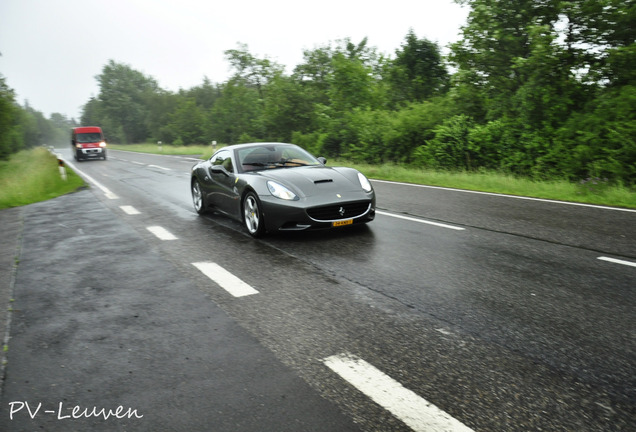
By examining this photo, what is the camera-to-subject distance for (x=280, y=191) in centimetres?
654

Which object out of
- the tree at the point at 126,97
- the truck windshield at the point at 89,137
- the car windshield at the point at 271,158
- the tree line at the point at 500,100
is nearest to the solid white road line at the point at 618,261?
the car windshield at the point at 271,158

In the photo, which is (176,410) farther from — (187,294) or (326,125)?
(326,125)

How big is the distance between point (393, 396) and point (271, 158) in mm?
5535

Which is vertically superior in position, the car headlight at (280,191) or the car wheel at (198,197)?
the car headlight at (280,191)

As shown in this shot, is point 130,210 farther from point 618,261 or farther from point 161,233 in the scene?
point 618,261

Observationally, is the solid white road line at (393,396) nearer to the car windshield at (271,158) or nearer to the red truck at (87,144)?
the car windshield at (271,158)

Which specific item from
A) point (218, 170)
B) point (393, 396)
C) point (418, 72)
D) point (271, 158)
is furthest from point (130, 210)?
point (418, 72)

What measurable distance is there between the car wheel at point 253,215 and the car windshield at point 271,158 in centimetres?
64

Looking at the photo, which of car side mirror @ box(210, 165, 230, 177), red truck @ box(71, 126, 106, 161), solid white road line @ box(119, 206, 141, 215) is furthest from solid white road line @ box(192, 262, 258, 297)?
red truck @ box(71, 126, 106, 161)

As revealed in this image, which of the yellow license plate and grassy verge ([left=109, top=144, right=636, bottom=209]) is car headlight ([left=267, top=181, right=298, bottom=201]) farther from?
grassy verge ([left=109, top=144, right=636, bottom=209])

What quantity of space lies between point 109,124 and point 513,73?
8776 centimetres

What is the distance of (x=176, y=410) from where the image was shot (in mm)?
2529

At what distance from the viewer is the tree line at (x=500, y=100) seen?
12.9 metres

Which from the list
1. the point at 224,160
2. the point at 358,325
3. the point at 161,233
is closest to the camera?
the point at 358,325
